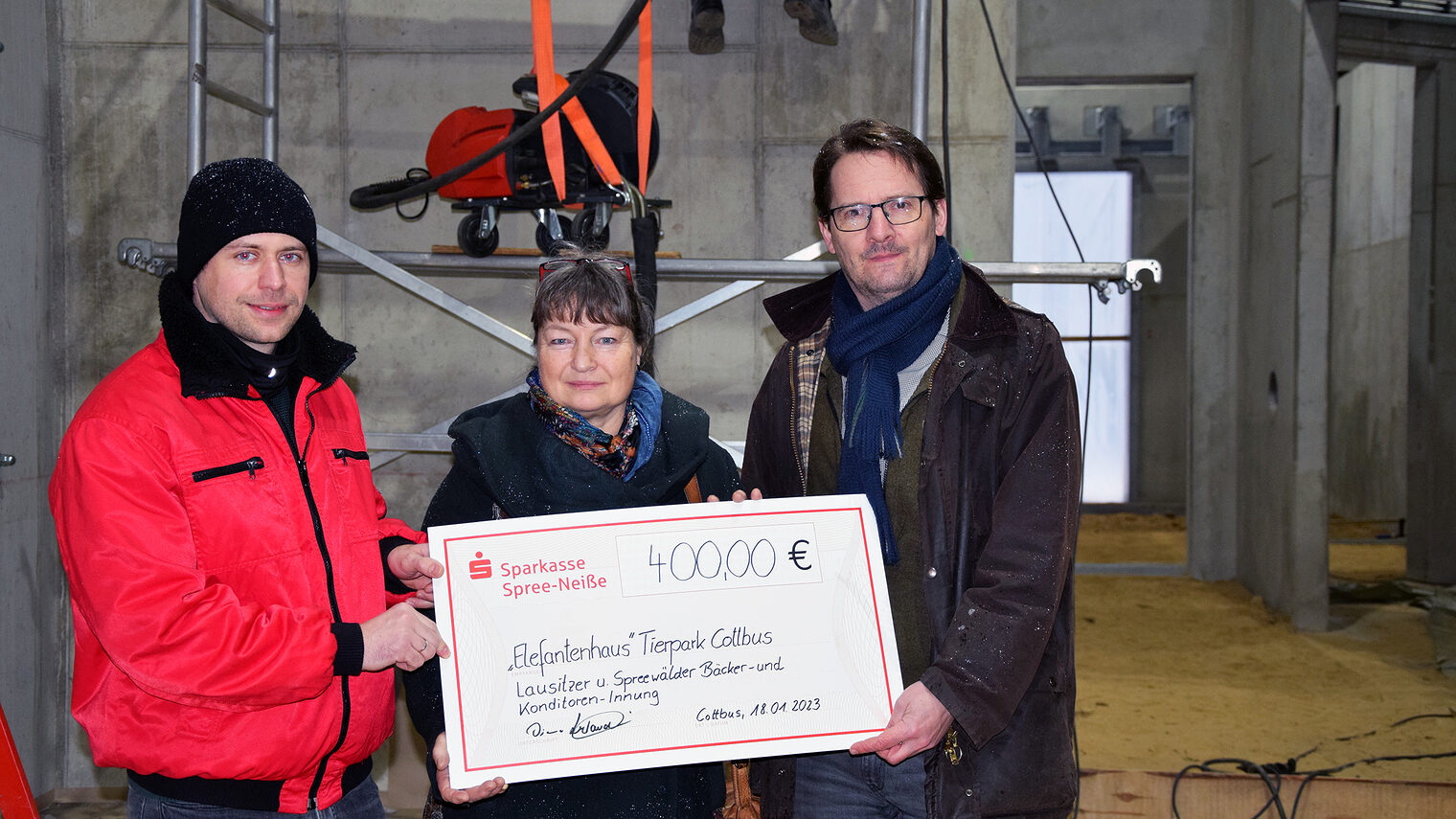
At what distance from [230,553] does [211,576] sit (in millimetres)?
42

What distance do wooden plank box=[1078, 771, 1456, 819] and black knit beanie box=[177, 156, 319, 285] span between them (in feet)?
9.22

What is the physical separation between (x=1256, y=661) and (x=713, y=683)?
5.24 metres

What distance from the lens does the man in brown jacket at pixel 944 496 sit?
5.38ft

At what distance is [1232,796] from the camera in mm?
3207

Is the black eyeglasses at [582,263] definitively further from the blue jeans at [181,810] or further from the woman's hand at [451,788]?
the blue jeans at [181,810]

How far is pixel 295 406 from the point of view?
171 centimetres

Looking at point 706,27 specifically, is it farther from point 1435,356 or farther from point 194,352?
point 1435,356

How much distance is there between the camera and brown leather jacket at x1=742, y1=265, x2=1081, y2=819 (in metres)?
1.63

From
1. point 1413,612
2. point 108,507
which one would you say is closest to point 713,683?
point 108,507

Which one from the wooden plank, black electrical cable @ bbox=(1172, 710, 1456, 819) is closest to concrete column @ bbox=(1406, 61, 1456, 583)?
black electrical cable @ bbox=(1172, 710, 1456, 819)

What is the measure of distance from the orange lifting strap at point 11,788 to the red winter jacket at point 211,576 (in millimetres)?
558

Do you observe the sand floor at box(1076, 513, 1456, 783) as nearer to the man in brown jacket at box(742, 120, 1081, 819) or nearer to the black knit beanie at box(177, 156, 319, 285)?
the man in brown jacket at box(742, 120, 1081, 819)

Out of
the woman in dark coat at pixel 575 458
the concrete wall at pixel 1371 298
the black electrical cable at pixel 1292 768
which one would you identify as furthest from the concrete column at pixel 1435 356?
the woman in dark coat at pixel 575 458

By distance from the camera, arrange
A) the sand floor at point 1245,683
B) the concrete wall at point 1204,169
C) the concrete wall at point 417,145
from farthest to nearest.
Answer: the concrete wall at point 1204,169
the sand floor at point 1245,683
the concrete wall at point 417,145
